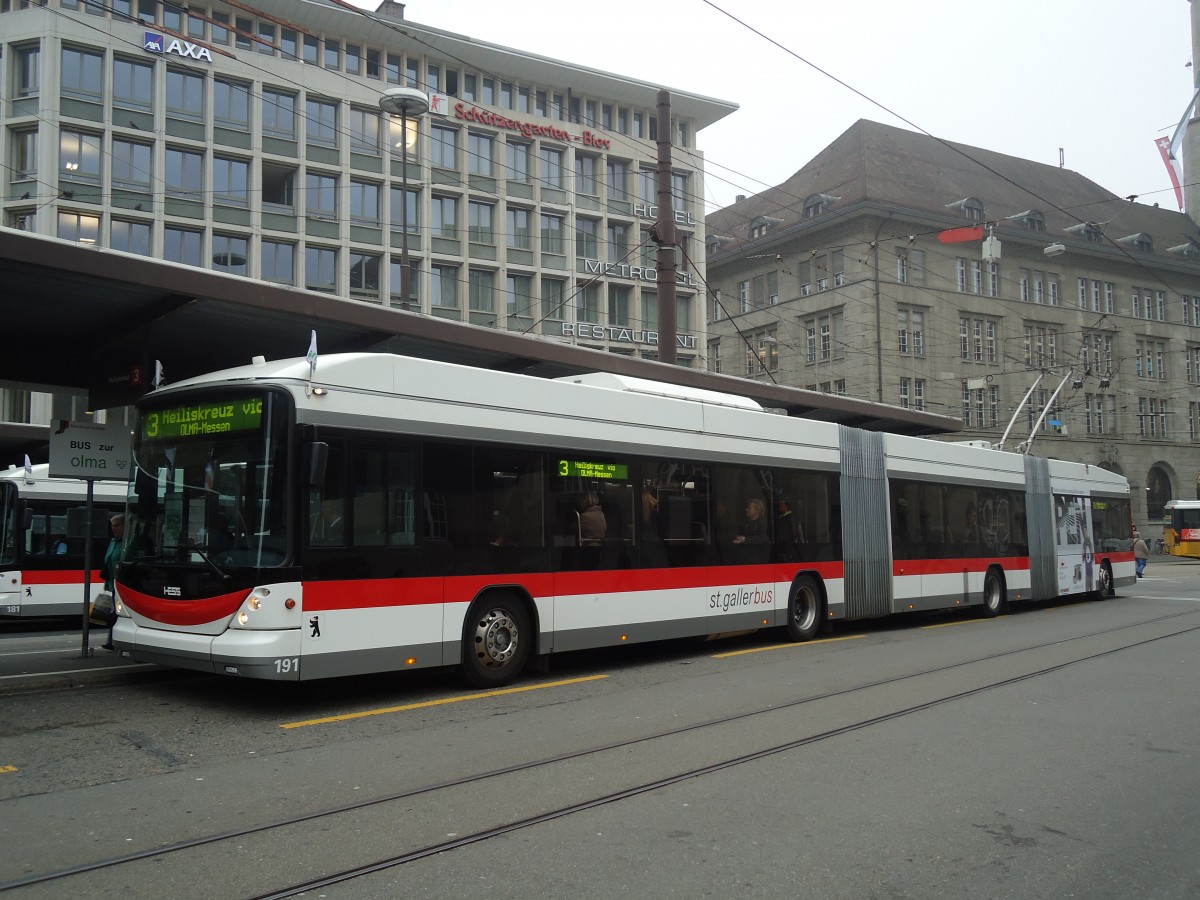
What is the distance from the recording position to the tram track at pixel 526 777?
486 centimetres

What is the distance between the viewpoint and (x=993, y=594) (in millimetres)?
19969

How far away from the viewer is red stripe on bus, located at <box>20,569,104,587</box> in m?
18.7

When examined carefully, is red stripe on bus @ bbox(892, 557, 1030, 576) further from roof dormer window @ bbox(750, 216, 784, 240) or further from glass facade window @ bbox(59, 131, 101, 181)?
roof dormer window @ bbox(750, 216, 784, 240)

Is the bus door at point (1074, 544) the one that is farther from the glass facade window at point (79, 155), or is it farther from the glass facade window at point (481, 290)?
the glass facade window at point (79, 155)

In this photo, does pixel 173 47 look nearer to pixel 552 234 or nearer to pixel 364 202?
pixel 364 202

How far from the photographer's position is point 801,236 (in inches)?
2408

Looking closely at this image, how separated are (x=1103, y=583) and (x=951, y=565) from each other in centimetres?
832

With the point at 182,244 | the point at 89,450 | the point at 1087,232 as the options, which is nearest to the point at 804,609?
the point at 89,450

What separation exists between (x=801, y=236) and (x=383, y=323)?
51340 millimetres

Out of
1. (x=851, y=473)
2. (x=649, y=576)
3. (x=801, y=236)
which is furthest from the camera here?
(x=801, y=236)

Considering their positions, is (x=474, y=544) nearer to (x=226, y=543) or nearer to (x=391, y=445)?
(x=391, y=445)

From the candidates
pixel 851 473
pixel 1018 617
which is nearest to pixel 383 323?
pixel 851 473

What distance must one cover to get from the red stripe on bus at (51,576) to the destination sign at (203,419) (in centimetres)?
1091

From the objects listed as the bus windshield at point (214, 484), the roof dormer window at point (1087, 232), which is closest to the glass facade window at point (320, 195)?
the bus windshield at point (214, 484)
